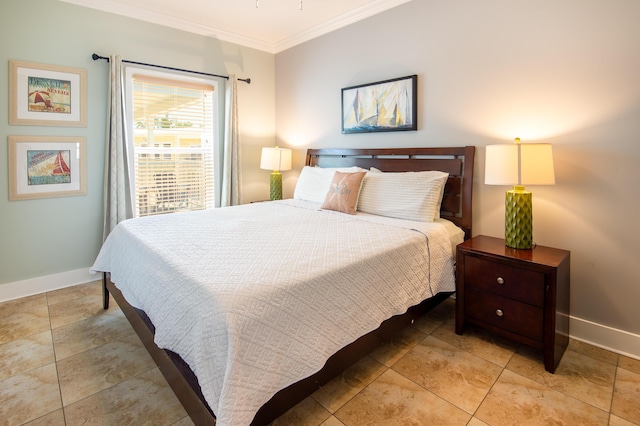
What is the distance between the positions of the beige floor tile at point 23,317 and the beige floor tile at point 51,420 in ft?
3.29

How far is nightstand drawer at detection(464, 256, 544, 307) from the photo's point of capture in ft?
6.44

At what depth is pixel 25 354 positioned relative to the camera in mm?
2107

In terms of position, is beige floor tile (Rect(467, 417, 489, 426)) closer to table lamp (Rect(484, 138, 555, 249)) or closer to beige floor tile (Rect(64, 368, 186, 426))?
table lamp (Rect(484, 138, 555, 249))

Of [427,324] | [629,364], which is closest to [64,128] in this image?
[427,324]

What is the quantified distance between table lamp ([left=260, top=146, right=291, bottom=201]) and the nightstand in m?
2.36

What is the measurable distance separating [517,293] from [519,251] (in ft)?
0.91

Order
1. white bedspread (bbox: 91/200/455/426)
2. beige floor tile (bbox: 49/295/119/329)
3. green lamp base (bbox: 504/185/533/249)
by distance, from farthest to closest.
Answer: beige floor tile (bbox: 49/295/119/329)
green lamp base (bbox: 504/185/533/249)
white bedspread (bbox: 91/200/455/426)

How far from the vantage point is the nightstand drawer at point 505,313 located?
6.53 feet

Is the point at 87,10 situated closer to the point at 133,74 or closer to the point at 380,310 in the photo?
the point at 133,74

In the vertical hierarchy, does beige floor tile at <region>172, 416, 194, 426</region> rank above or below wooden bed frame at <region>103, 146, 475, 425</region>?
below

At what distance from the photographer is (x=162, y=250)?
1.85 m

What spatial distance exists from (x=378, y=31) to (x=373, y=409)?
122 inches

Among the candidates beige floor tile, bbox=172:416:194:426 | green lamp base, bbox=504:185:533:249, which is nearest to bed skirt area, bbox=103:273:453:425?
beige floor tile, bbox=172:416:194:426

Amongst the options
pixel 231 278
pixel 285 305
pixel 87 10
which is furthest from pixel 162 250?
pixel 87 10
